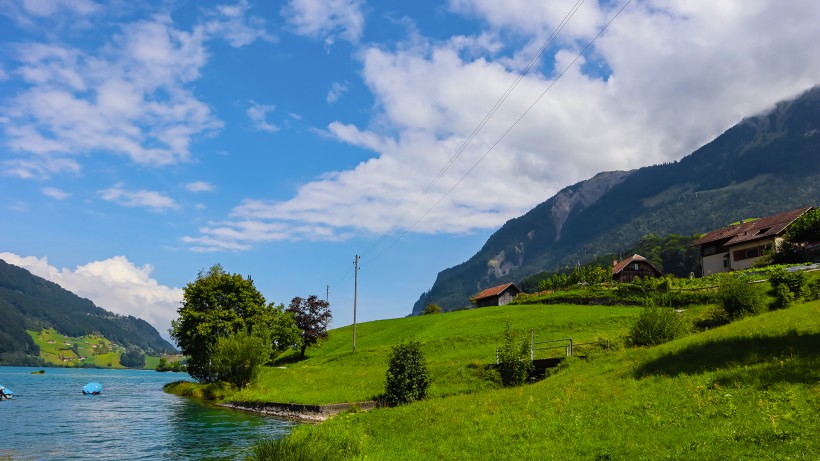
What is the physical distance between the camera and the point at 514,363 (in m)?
39.1

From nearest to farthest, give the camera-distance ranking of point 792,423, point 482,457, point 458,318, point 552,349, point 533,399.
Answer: point 792,423, point 482,457, point 533,399, point 552,349, point 458,318

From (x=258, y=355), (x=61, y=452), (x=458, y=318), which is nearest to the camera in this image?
(x=61, y=452)

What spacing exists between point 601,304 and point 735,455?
6761 centimetres

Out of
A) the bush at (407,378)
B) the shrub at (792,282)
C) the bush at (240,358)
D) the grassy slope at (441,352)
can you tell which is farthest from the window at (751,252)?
the bush at (240,358)

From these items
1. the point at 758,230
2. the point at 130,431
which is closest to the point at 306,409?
the point at 130,431

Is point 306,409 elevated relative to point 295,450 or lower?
lower

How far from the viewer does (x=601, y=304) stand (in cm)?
7831

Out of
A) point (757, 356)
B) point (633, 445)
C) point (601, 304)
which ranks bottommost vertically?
point (633, 445)

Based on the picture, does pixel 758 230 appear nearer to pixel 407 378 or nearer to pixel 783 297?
pixel 783 297

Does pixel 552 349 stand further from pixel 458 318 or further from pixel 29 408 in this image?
pixel 29 408

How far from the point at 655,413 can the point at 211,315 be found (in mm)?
67545

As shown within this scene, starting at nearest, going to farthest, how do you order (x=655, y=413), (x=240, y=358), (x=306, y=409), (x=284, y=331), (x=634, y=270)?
1. (x=655, y=413)
2. (x=306, y=409)
3. (x=240, y=358)
4. (x=284, y=331)
5. (x=634, y=270)

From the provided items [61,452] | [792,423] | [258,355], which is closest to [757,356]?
[792,423]

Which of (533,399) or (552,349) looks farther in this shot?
(552,349)
